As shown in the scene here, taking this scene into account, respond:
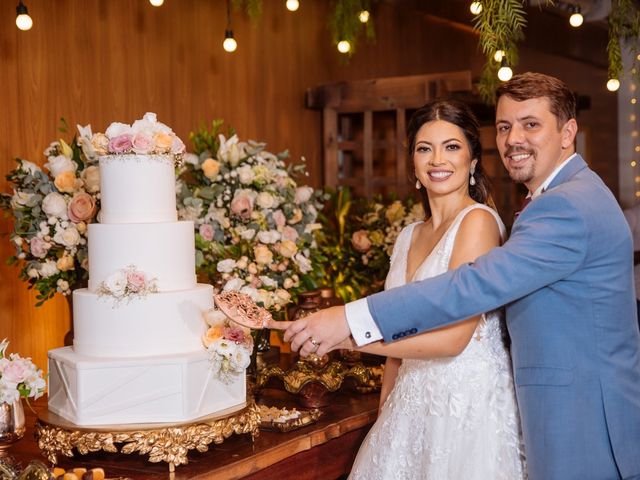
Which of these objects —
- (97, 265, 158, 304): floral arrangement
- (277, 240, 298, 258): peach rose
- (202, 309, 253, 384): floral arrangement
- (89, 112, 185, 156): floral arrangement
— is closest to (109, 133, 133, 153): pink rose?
(89, 112, 185, 156): floral arrangement

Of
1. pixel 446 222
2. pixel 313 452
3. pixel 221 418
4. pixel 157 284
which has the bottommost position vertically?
pixel 313 452

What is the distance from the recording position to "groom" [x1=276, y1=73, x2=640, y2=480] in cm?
236

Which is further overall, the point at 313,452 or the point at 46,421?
the point at 313,452

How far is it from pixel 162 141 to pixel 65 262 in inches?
36.2

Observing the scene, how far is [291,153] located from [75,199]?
265 centimetres

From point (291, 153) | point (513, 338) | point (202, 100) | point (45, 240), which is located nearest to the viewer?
point (513, 338)

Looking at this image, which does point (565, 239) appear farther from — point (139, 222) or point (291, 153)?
point (291, 153)

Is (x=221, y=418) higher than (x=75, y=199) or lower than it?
lower

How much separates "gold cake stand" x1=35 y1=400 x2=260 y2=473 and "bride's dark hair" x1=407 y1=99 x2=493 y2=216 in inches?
45.8

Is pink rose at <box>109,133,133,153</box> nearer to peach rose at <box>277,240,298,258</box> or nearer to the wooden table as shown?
the wooden table

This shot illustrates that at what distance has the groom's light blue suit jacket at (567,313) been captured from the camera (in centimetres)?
235

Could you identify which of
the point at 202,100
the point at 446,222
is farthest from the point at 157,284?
the point at 202,100

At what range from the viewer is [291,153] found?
19.6 ft

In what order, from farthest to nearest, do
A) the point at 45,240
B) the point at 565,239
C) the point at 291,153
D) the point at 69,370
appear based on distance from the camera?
the point at 291,153 → the point at 45,240 → the point at 69,370 → the point at 565,239
